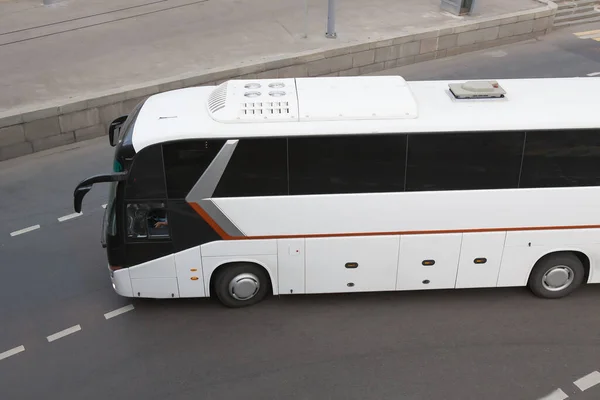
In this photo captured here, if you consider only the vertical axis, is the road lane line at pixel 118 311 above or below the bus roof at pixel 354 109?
below

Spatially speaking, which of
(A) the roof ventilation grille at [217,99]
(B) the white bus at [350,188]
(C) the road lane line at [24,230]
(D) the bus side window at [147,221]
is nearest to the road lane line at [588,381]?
(B) the white bus at [350,188]

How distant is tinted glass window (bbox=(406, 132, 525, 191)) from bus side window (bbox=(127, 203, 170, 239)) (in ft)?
10.7

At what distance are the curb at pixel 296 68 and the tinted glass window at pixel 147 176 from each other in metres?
6.26

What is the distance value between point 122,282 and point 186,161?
2047 millimetres

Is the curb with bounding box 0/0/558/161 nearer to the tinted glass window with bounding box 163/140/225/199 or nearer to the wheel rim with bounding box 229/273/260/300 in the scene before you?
the tinted glass window with bounding box 163/140/225/199

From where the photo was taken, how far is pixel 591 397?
25.5ft

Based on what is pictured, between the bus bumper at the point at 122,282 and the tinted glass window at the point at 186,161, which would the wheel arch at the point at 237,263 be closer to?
the bus bumper at the point at 122,282

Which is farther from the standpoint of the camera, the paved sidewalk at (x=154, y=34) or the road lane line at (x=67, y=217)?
the paved sidewalk at (x=154, y=34)

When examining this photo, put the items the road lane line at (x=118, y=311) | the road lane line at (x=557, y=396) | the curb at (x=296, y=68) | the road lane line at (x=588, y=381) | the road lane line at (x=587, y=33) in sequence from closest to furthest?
the road lane line at (x=557, y=396) → the road lane line at (x=588, y=381) → the road lane line at (x=118, y=311) → the curb at (x=296, y=68) → the road lane line at (x=587, y=33)

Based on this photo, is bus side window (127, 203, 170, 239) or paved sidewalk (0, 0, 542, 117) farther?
paved sidewalk (0, 0, 542, 117)

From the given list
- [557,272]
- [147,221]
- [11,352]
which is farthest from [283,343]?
[557,272]

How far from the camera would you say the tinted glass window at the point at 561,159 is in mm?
8289

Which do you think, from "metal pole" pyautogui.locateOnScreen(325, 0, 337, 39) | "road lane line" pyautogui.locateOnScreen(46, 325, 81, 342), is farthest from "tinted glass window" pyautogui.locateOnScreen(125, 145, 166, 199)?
"metal pole" pyautogui.locateOnScreen(325, 0, 337, 39)

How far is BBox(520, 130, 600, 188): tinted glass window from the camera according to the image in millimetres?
8289
